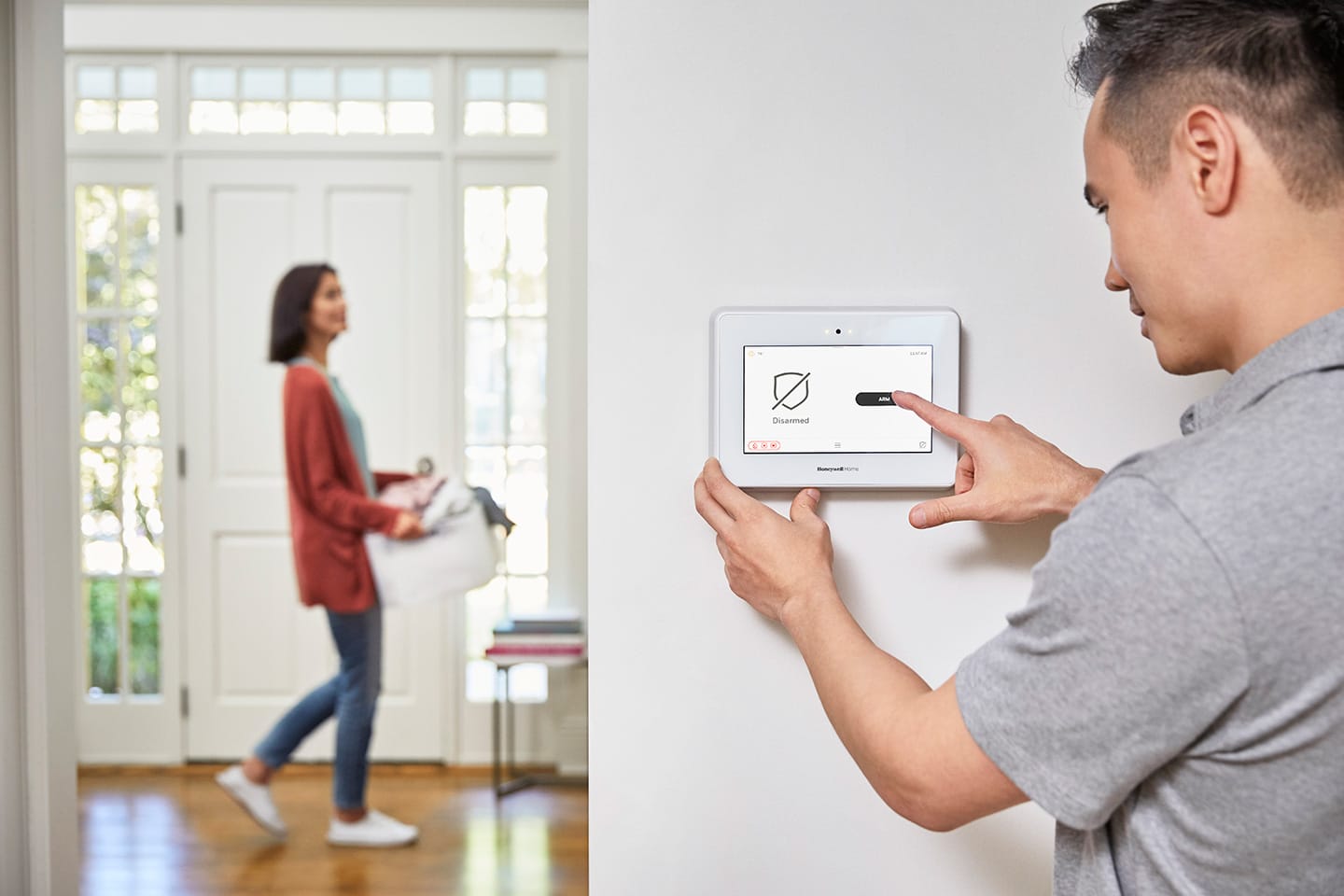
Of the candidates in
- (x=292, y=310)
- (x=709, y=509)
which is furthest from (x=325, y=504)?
(x=709, y=509)

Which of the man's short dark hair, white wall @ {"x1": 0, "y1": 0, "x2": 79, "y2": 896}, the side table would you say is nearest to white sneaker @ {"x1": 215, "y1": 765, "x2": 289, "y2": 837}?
the side table

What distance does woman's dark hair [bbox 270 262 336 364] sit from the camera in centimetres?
286

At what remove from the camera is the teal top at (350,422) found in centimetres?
283

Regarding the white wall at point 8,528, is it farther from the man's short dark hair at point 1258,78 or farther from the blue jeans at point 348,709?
the man's short dark hair at point 1258,78

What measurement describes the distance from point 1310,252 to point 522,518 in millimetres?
3194

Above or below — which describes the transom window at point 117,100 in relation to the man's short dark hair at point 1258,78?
above

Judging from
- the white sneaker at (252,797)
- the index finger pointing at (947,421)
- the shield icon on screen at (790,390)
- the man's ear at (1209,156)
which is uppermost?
the man's ear at (1209,156)

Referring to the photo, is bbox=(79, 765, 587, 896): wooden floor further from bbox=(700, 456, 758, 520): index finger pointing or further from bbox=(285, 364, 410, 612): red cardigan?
bbox=(700, 456, 758, 520): index finger pointing

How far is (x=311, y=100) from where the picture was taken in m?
3.50

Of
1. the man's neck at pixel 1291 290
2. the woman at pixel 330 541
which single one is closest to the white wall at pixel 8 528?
the woman at pixel 330 541

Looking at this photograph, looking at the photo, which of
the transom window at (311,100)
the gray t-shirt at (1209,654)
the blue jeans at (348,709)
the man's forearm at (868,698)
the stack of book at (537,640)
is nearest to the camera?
the gray t-shirt at (1209,654)

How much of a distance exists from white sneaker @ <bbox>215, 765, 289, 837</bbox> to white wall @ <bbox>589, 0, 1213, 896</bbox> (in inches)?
98.0

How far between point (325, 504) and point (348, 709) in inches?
23.4

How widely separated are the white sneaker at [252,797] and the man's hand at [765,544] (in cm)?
262
